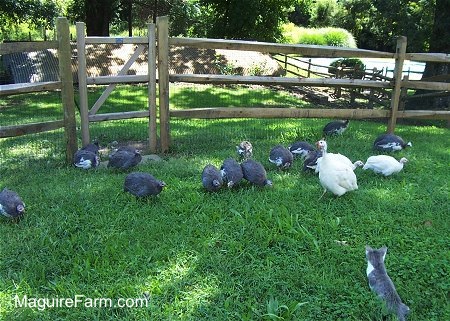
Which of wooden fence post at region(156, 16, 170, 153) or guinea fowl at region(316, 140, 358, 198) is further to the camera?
wooden fence post at region(156, 16, 170, 153)

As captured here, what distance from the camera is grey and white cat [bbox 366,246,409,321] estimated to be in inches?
131

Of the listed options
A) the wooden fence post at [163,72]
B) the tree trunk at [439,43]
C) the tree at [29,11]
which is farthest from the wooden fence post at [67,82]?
the tree at [29,11]

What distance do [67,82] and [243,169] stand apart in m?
2.68

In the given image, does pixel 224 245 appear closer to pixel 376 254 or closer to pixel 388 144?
pixel 376 254

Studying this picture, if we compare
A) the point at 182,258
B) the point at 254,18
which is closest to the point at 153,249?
the point at 182,258

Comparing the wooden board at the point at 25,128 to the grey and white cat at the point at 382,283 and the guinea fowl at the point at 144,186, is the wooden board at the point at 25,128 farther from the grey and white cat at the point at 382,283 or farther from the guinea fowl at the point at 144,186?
the grey and white cat at the point at 382,283

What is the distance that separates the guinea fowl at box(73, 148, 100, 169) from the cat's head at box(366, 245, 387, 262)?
12.6 feet

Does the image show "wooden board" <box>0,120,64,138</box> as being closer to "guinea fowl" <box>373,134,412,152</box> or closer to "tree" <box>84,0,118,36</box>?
"guinea fowl" <box>373,134,412,152</box>

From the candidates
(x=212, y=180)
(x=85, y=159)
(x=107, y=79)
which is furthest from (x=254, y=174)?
(x=107, y=79)

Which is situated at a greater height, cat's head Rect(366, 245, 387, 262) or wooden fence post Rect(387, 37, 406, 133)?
wooden fence post Rect(387, 37, 406, 133)

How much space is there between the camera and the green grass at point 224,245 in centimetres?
344

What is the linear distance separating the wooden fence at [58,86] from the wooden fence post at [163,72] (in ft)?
4.21

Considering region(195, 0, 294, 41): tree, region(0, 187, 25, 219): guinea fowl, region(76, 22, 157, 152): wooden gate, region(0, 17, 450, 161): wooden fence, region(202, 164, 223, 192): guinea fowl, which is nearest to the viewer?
region(0, 187, 25, 219): guinea fowl

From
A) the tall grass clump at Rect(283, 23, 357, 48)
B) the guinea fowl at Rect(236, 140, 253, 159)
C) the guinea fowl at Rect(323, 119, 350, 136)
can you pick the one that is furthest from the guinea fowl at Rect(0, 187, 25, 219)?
the tall grass clump at Rect(283, 23, 357, 48)
